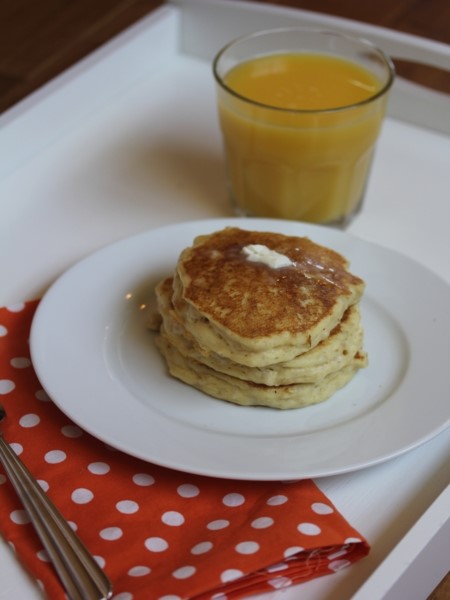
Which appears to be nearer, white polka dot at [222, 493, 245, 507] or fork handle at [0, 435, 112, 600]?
fork handle at [0, 435, 112, 600]

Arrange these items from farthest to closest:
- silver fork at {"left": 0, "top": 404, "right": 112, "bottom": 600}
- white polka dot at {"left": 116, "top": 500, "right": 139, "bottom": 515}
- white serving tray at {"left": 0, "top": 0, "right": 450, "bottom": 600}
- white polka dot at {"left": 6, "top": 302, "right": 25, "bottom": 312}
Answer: white serving tray at {"left": 0, "top": 0, "right": 450, "bottom": 600} < white polka dot at {"left": 6, "top": 302, "right": 25, "bottom": 312} < white polka dot at {"left": 116, "top": 500, "right": 139, "bottom": 515} < silver fork at {"left": 0, "top": 404, "right": 112, "bottom": 600}

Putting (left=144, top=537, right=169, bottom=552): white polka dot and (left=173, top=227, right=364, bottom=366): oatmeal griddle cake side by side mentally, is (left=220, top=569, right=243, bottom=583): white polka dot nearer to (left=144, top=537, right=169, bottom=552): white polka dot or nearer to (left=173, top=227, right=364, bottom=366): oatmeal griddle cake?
(left=144, top=537, right=169, bottom=552): white polka dot

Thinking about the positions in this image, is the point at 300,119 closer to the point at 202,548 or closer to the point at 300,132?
the point at 300,132

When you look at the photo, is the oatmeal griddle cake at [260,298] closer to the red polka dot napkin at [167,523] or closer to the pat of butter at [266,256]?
the pat of butter at [266,256]

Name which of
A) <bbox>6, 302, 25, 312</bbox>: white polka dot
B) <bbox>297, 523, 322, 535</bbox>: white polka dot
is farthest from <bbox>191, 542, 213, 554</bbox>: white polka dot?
<bbox>6, 302, 25, 312</bbox>: white polka dot

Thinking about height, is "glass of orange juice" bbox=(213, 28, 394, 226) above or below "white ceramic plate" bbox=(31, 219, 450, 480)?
above

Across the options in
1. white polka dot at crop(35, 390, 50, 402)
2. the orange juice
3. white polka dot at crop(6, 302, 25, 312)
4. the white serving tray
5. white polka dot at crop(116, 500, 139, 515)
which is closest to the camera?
white polka dot at crop(116, 500, 139, 515)

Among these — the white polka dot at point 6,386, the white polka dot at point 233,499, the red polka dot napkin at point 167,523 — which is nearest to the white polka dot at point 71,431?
the red polka dot napkin at point 167,523

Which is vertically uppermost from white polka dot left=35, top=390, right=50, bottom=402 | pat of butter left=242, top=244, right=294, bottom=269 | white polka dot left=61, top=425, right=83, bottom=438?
pat of butter left=242, top=244, right=294, bottom=269
